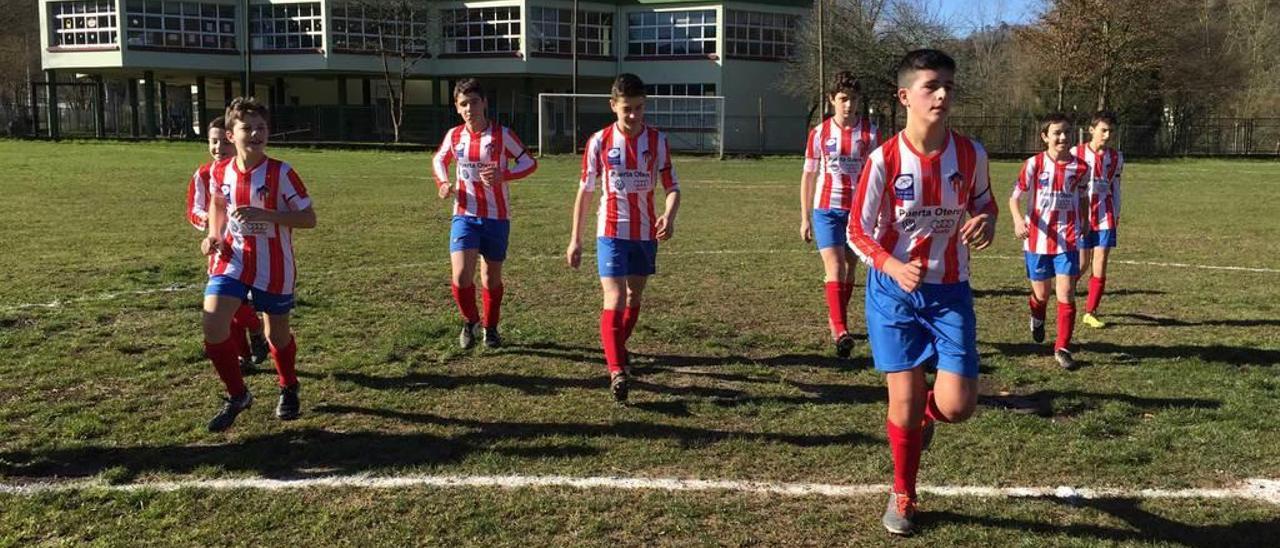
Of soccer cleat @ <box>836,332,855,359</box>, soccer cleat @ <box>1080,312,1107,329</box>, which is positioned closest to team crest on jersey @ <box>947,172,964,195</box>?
soccer cleat @ <box>836,332,855,359</box>

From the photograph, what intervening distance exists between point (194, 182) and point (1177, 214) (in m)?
18.1

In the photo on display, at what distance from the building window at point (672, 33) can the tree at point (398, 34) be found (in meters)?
11.9

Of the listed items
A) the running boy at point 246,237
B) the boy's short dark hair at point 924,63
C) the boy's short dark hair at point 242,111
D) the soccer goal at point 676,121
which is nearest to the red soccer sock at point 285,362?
the running boy at point 246,237

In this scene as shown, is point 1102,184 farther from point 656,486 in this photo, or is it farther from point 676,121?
point 676,121

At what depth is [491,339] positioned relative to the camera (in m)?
7.32

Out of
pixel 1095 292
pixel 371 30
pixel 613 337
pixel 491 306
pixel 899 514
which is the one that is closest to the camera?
pixel 899 514

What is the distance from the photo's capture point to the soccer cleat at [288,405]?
Answer: 550cm

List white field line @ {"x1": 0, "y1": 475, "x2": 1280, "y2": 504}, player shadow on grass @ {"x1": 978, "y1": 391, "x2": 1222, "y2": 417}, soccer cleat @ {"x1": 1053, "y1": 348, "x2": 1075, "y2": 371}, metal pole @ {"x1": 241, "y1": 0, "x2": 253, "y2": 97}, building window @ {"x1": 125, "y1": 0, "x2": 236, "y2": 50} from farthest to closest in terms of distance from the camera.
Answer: building window @ {"x1": 125, "y1": 0, "x2": 236, "y2": 50}, metal pole @ {"x1": 241, "y1": 0, "x2": 253, "y2": 97}, soccer cleat @ {"x1": 1053, "y1": 348, "x2": 1075, "y2": 371}, player shadow on grass @ {"x1": 978, "y1": 391, "x2": 1222, "y2": 417}, white field line @ {"x1": 0, "y1": 475, "x2": 1280, "y2": 504}

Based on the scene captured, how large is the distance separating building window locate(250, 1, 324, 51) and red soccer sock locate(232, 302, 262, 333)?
5224cm

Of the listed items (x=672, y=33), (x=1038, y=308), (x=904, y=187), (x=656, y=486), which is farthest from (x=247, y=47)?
(x=904, y=187)

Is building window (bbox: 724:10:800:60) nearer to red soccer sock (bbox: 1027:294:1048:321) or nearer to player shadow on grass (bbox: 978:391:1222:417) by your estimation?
red soccer sock (bbox: 1027:294:1048:321)

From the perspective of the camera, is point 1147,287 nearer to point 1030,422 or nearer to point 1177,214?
point 1030,422

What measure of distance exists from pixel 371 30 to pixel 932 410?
56168 millimetres

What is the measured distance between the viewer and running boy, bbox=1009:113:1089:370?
23.1 ft
